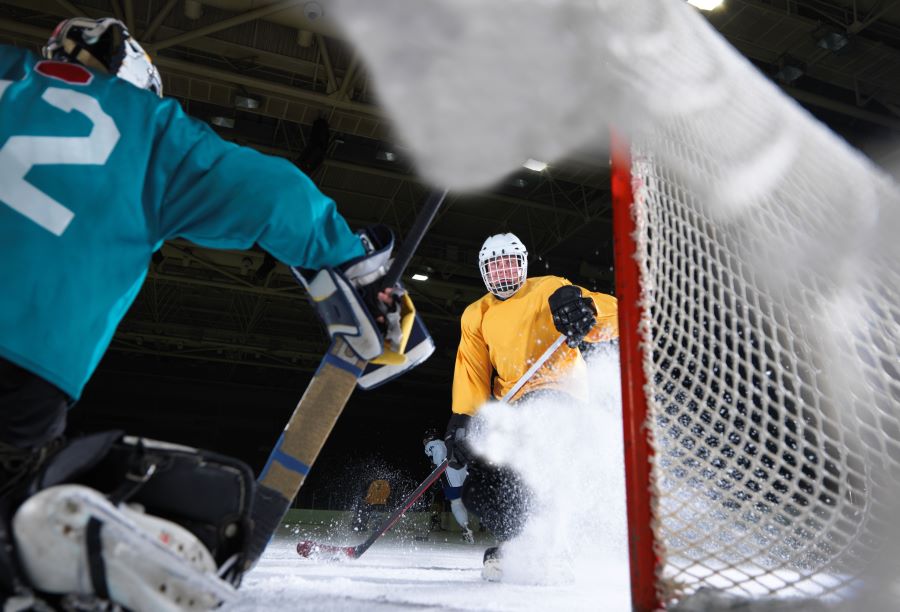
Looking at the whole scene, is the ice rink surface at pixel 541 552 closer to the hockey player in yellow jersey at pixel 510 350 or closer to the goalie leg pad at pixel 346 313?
the hockey player in yellow jersey at pixel 510 350

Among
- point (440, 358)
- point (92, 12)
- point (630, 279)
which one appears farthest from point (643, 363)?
point (440, 358)

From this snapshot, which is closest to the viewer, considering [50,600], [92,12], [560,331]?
[50,600]

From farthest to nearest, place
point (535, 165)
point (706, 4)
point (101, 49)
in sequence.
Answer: point (535, 165), point (706, 4), point (101, 49)

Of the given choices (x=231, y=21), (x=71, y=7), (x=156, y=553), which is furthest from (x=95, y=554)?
(x=71, y=7)

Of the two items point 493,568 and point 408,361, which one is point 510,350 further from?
Answer: point 408,361

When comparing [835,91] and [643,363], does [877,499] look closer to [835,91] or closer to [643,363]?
[643,363]

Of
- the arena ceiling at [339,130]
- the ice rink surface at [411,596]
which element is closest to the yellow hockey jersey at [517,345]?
the ice rink surface at [411,596]

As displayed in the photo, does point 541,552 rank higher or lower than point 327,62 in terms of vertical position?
lower

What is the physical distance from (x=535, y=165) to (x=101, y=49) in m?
7.88

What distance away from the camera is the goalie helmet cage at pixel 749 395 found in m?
1.22

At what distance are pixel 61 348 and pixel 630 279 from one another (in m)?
0.98

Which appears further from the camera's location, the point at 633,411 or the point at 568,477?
the point at 568,477

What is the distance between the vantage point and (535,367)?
2.97 m

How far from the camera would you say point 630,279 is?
1.31 m
